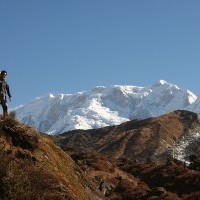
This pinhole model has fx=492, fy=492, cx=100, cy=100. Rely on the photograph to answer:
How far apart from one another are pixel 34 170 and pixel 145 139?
12860 cm

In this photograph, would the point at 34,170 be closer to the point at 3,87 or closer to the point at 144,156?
the point at 3,87

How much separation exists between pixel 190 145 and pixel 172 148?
6.01 metres

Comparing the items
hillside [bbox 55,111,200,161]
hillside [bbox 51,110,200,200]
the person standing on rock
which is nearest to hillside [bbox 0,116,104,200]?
the person standing on rock

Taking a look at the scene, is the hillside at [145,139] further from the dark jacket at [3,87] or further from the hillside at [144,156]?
the dark jacket at [3,87]

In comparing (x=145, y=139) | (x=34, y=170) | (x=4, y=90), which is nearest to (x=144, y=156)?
(x=145, y=139)

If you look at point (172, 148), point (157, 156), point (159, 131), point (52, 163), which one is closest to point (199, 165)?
point (52, 163)

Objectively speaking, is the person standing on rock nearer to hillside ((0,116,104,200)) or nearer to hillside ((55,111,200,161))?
hillside ((0,116,104,200))

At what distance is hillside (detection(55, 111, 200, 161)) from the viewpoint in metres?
128

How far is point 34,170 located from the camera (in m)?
14.5

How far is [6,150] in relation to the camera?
1536cm

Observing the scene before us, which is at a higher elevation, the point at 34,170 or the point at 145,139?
the point at 34,170

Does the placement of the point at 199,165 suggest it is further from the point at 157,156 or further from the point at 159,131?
the point at 159,131

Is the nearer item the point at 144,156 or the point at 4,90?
the point at 4,90

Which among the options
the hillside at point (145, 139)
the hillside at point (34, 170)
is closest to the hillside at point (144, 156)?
the hillside at point (145, 139)
